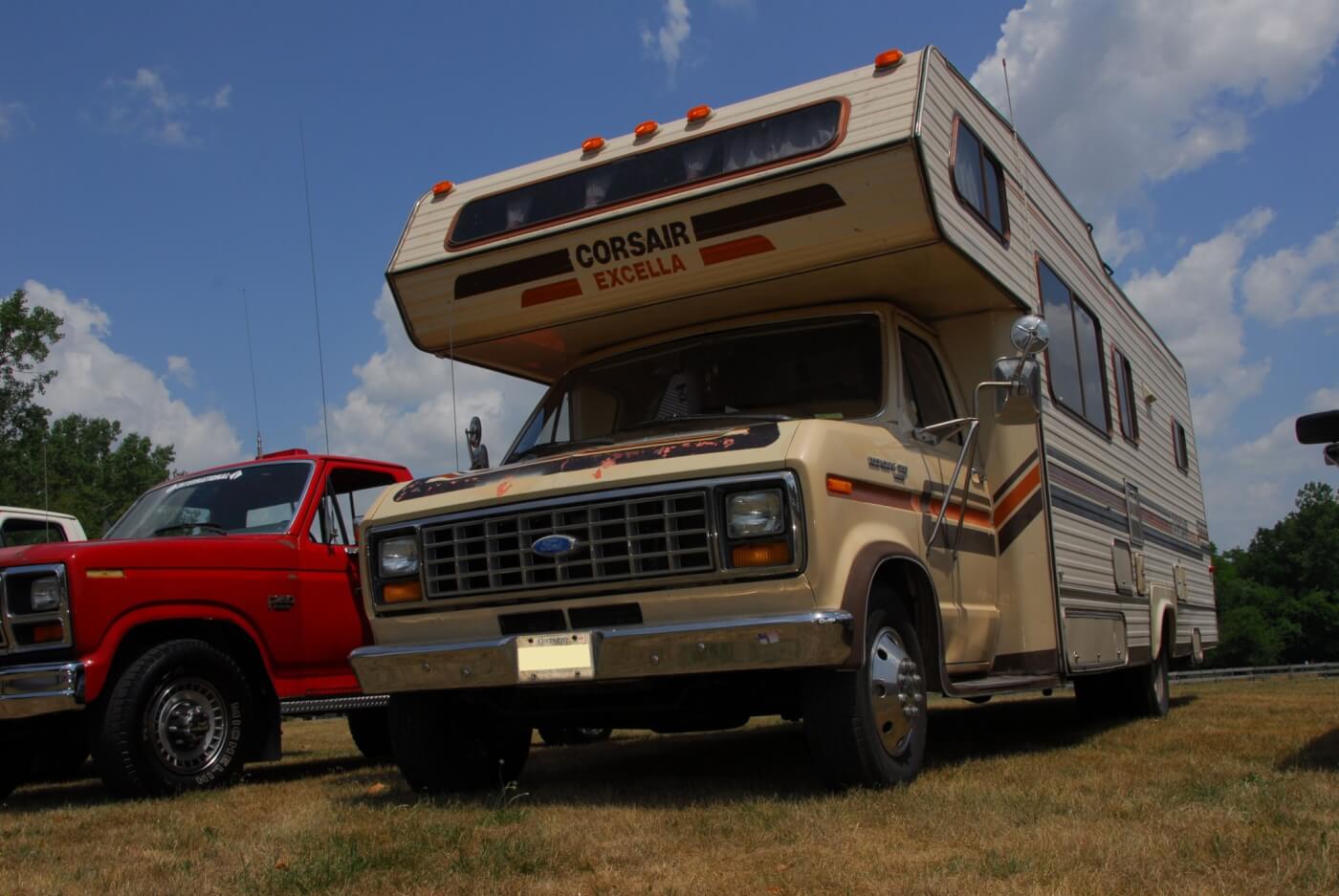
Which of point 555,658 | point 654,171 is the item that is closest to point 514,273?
point 654,171

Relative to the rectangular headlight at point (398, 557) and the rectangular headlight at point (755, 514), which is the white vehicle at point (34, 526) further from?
the rectangular headlight at point (755, 514)

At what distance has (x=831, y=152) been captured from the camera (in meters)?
5.82

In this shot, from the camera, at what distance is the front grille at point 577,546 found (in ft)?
16.3

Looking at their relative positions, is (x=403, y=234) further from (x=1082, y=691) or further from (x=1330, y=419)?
(x=1082, y=691)

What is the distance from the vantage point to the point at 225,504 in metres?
7.89

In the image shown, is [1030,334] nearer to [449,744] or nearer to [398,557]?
[398,557]

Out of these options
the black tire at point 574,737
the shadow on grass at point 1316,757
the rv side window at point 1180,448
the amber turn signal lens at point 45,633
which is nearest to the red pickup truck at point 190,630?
the amber turn signal lens at point 45,633

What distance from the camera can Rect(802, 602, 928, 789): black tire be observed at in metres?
4.91

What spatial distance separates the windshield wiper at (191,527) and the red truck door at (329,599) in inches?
19.6

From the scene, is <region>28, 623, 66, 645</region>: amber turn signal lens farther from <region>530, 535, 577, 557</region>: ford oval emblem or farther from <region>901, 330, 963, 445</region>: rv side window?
<region>901, 330, 963, 445</region>: rv side window

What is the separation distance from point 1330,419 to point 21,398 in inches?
1542

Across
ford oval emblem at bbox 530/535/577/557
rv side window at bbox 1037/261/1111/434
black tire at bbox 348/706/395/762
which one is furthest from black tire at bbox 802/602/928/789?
black tire at bbox 348/706/395/762

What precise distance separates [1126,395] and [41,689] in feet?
25.2

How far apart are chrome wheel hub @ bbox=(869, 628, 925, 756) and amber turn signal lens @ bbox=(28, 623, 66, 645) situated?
408 cm
